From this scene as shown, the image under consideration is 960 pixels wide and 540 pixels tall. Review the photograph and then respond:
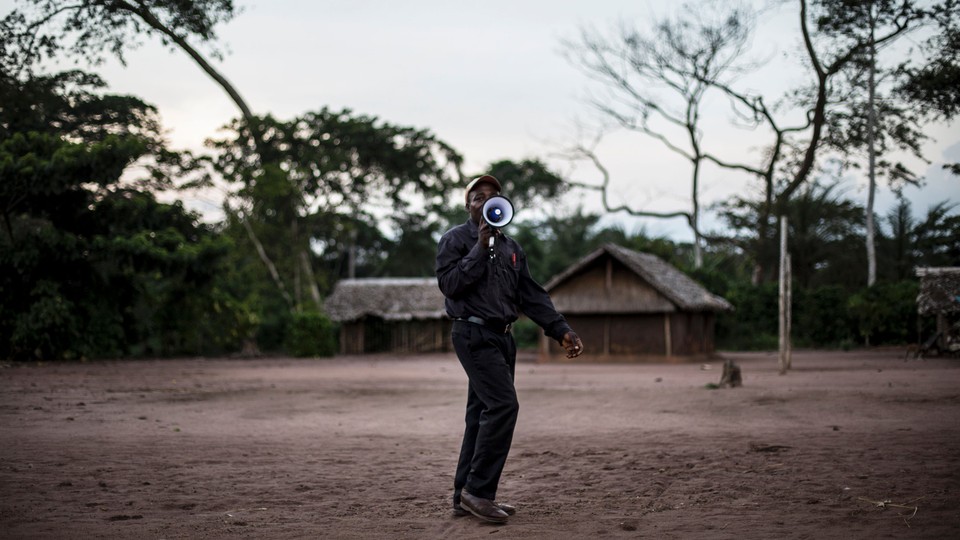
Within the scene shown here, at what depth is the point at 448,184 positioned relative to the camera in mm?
46656

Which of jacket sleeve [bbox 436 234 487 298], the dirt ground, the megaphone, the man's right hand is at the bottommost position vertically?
the dirt ground

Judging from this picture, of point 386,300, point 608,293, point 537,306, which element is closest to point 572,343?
point 537,306

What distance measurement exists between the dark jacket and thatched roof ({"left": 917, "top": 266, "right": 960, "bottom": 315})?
20374 mm

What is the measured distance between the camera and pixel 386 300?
43281 millimetres

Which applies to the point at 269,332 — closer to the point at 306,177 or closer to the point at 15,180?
the point at 306,177

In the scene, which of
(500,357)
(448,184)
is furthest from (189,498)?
(448,184)

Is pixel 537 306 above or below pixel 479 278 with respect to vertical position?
below

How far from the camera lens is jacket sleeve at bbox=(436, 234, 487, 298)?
4934 mm

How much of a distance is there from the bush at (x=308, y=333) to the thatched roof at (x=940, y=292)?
2265 centimetres

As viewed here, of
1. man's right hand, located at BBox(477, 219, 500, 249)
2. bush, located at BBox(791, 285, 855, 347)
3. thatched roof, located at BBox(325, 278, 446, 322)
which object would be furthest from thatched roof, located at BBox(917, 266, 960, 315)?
thatched roof, located at BBox(325, 278, 446, 322)

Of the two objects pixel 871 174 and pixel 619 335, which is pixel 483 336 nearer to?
pixel 619 335

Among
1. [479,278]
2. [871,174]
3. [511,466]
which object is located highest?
[871,174]

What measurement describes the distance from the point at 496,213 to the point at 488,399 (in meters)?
1.03

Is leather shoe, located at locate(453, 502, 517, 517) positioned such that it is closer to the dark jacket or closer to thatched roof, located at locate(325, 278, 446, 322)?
the dark jacket
